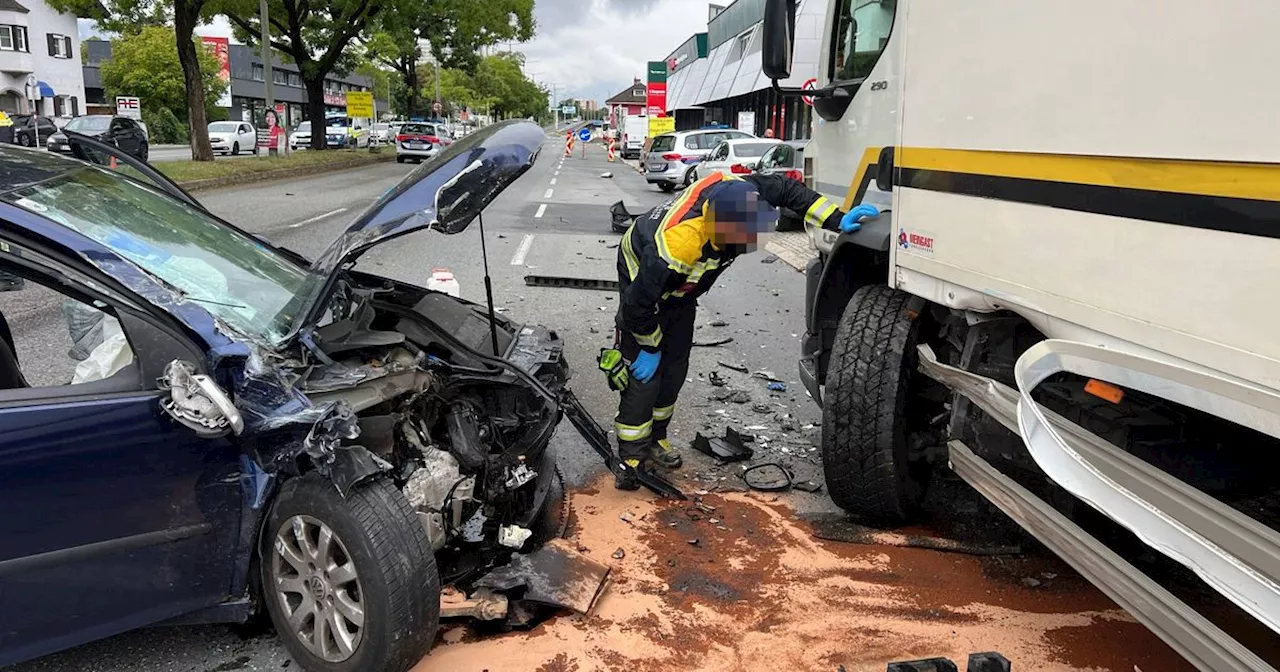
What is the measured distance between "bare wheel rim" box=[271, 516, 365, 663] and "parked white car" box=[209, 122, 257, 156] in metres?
37.0

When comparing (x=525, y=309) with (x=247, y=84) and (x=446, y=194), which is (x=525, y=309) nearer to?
(x=446, y=194)

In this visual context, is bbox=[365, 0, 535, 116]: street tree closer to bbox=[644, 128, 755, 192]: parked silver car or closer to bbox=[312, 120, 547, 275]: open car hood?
bbox=[644, 128, 755, 192]: parked silver car

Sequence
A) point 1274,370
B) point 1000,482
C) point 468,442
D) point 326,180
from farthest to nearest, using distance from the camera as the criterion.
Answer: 1. point 326,180
2. point 468,442
3. point 1000,482
4. point 1274,370

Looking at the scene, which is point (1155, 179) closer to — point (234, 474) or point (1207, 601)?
point (1207, 601)

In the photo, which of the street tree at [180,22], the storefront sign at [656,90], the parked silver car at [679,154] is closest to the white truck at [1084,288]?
the parked silver car at [679,154]

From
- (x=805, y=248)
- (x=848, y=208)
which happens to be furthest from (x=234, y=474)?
(x=805, y=248)

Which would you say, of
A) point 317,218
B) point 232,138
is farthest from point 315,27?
point 317,218

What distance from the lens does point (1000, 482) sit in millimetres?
2906

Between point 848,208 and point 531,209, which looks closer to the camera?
point 848,208

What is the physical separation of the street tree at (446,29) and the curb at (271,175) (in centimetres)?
499

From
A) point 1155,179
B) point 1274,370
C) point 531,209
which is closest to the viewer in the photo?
point 1274,370

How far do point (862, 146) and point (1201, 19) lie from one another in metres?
2.15

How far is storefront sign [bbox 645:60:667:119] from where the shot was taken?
45125 millimetres

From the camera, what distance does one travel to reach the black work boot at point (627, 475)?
4133 millimetres
